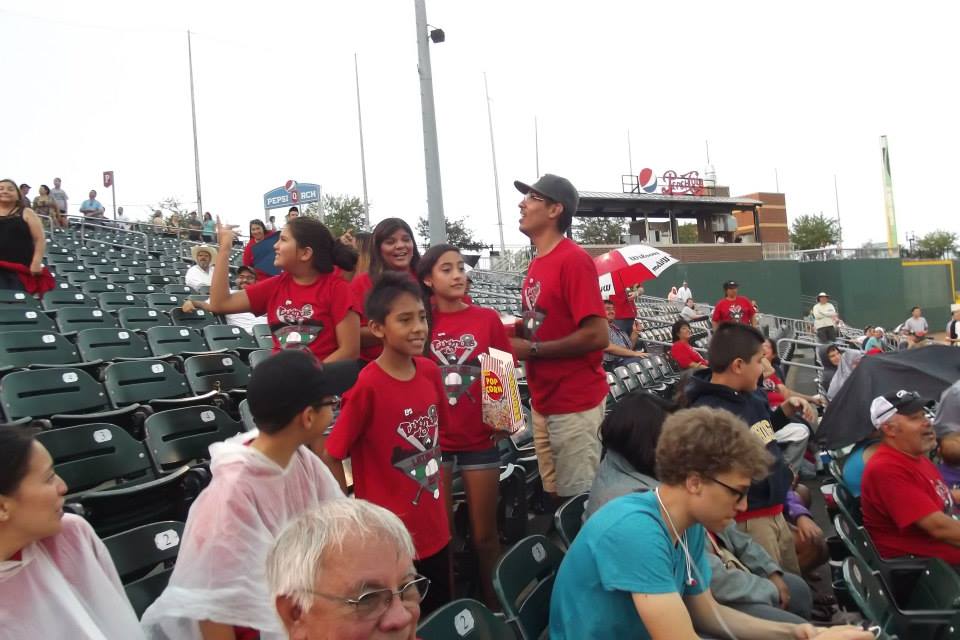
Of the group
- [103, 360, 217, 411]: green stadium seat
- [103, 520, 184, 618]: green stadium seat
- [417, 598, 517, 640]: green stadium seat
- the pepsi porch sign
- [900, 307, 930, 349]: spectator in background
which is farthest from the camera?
the pepsi porch sign

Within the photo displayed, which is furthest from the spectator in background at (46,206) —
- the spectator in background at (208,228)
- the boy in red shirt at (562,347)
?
the boy in red shirt at (562,347)

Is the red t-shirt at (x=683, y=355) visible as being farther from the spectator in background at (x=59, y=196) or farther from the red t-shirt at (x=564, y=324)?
the spectator in background at (x=59, y=196)

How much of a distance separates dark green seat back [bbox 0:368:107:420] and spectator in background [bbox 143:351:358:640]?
9.10 feet

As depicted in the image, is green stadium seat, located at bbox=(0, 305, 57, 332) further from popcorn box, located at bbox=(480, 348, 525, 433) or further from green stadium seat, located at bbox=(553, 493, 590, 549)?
green stadium seat, located at bbox=(553, 493, 590, 549)

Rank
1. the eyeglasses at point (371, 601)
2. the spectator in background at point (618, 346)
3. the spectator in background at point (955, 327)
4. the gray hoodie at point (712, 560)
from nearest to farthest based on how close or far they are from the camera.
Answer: the eyeglasses at point (371, 601) → the gray hoodie at point (712, 560) → the spectator in background at point (618, 346) → the spectator in background at point (955, 327)

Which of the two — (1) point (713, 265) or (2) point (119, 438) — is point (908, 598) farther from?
(1) point (713, 265)

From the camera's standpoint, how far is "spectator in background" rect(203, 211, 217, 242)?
715 inches

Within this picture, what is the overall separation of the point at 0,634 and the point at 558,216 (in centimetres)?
271

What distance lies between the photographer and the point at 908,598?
123 inches

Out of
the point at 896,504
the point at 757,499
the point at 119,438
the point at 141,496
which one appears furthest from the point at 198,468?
the point at 896,504

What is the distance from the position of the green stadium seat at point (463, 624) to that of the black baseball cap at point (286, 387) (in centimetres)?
69

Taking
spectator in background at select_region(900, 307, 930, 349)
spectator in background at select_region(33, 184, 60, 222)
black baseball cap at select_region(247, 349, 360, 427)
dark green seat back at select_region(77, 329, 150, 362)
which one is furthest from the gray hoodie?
spectator in background at select_region(33, 184, 60, 222)

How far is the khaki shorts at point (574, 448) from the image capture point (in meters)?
3.22

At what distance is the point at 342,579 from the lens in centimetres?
122
